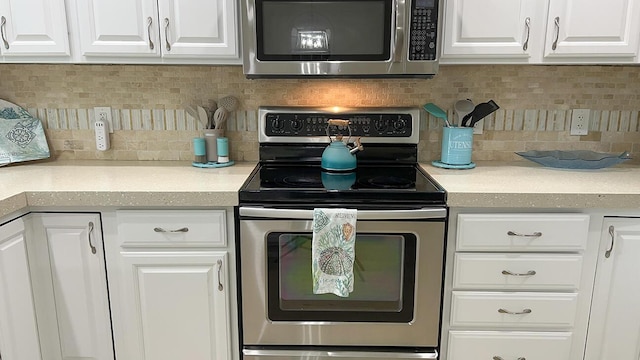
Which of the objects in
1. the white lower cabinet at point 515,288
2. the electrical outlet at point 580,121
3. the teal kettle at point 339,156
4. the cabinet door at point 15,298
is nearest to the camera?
the cabinet door at point 15,298

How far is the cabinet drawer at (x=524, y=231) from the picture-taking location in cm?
152

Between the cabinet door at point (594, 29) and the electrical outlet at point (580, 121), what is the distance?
34 centimetres

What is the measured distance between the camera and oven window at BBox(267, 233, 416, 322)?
155 cm

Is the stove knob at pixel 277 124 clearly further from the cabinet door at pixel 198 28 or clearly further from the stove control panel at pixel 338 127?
the cabinet door at pixel 198 28

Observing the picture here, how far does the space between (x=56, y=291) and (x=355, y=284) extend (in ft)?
3.50

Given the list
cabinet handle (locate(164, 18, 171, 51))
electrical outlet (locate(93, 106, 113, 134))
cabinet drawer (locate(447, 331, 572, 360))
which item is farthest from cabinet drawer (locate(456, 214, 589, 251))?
electrical outlet (locate(93, 106, 113, 134))

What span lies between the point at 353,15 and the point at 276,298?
1.07 m

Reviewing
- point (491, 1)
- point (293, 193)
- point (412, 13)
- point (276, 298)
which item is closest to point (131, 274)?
point (276, 298)

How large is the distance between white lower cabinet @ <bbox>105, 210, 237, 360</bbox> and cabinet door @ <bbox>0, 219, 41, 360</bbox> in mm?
263

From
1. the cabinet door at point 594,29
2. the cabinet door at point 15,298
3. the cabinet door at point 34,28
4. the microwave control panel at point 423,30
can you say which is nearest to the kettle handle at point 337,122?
the microwave control panel at point 423,30

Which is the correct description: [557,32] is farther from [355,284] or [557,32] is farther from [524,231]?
[355,284]

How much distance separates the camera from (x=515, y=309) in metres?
1.58

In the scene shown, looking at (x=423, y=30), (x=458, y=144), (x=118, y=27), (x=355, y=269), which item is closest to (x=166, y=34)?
(x=118, y=27)

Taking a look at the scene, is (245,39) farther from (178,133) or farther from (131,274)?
(131,274)
